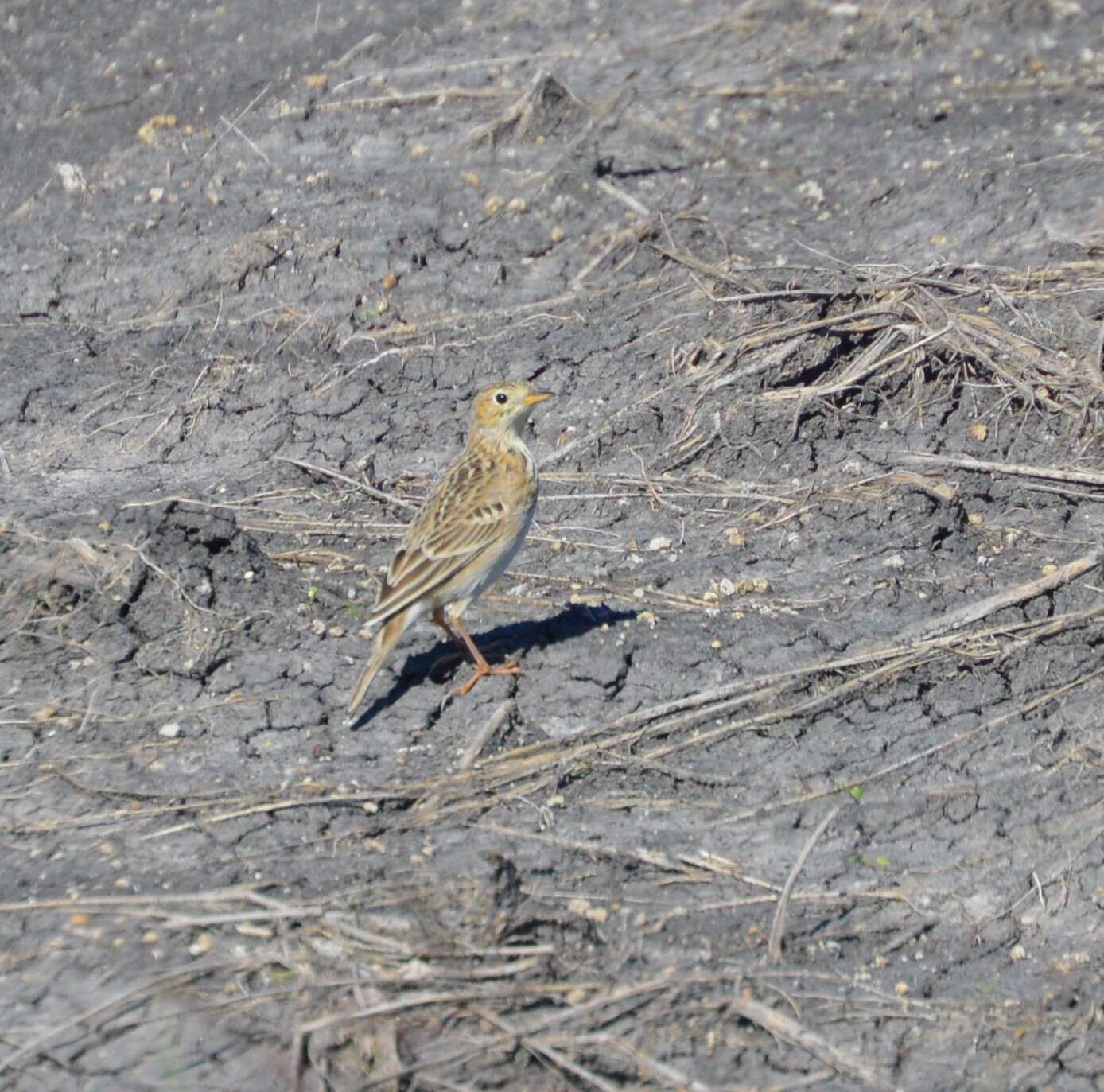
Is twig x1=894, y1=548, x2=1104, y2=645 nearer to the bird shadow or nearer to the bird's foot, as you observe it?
the bird shadow

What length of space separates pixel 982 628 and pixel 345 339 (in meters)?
4.73

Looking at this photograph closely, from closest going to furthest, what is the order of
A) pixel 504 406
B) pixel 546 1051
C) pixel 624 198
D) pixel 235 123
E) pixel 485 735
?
1. pixel 546 1051
2. pixel 485 735
3. pixel 504 406
4. pixel 624 198
5. pixel 235 123

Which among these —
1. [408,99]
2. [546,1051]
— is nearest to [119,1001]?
[546,1051]

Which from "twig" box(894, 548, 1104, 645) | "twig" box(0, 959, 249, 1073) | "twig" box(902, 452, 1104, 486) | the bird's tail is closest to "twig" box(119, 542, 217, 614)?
the bird's tail

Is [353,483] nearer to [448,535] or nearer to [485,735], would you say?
[448,535]

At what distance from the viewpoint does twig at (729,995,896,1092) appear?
5086 mm

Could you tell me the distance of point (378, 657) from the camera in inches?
255

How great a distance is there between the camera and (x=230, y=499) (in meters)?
8.41

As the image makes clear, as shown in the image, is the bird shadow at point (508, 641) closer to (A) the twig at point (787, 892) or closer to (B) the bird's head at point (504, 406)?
(B) the bird's head at point (504, 406)

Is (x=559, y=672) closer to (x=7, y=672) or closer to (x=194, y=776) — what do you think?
(x=194, y=776)

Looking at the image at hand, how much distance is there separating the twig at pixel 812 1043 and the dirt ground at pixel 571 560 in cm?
1

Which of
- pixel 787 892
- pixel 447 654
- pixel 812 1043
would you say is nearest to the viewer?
pixel 812 1043

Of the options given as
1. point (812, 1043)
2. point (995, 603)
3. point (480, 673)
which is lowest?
point (995, 603)

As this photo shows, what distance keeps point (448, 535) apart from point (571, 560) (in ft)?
3.90
